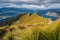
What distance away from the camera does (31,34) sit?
3506 mm

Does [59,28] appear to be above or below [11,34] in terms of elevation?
above

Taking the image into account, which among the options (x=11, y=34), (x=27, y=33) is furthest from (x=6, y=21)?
(x=27, y=33)

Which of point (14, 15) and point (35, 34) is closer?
point (35, 34)

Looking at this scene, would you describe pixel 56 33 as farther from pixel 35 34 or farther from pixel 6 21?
pixel 6 21

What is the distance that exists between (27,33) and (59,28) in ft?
1.74

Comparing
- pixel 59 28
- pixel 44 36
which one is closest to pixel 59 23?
pixel 59 28

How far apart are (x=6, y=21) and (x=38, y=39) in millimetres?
6663

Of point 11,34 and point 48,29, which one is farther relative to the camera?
point 11,34

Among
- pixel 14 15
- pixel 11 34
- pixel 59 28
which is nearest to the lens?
pixel 59 28

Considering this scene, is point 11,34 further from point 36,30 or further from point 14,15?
point 14,15

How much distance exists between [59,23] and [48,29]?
188 mm

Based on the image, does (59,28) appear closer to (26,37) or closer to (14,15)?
(26,37)

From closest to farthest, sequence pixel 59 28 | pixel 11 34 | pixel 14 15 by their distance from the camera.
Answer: pixel 59 28 < pixel 11 34 < pixel 14 15

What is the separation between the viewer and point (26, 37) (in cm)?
352
